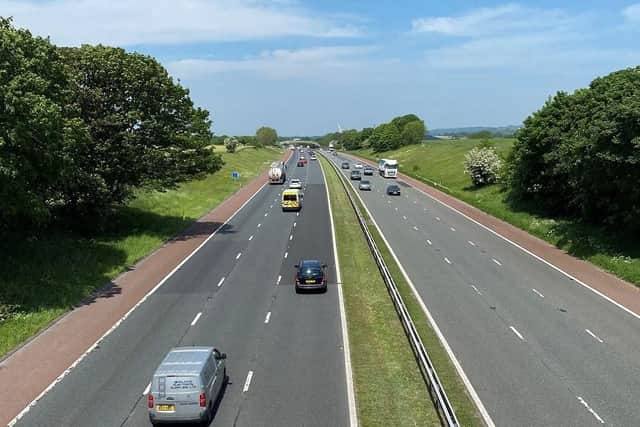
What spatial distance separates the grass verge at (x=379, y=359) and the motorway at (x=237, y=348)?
2.14ft

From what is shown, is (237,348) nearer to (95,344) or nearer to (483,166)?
(95,344)

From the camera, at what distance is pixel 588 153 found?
37.2 metres

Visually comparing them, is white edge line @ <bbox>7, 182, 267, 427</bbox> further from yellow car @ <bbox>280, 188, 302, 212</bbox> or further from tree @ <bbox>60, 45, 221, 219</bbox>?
yellow car @ <bbox>280, 188, 302, 212</bbox>

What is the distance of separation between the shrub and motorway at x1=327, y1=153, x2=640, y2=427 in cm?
3273

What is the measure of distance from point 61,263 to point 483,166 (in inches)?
2138

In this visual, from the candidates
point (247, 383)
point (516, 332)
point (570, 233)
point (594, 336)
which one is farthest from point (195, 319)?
point (570, 233)

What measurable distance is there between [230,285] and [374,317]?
30.0 ft

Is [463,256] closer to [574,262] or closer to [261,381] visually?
[574,262]

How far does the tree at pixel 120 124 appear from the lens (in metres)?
41.7

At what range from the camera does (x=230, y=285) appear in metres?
31.2

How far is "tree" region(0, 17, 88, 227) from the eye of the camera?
26.2 metres

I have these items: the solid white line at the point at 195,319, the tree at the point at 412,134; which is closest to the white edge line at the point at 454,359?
the solid white line at the point at 195,319

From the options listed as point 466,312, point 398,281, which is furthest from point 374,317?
point 398,281

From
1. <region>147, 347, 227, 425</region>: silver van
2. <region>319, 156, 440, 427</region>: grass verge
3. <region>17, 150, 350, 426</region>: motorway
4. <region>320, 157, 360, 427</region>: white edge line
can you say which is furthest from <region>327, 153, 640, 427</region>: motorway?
<region>147, 347, 227, 425</region>: silver van
